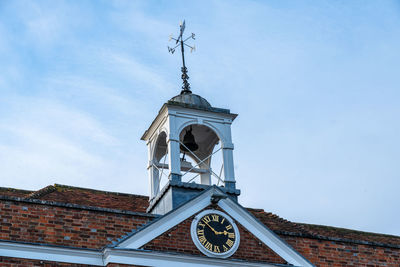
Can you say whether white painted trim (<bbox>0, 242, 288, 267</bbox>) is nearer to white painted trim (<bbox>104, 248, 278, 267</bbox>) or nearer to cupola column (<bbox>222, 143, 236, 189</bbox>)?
white painted trim (<bbox>104, 248, 278, 267</bbox>)

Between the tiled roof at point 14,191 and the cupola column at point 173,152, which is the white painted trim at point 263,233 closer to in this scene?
the cupola column at point 173,152

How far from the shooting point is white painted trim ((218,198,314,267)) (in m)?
15.4

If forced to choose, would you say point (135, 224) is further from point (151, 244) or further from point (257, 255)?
point (257, 255)

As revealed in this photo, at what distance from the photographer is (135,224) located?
14945 mm

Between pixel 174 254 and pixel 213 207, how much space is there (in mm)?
1549

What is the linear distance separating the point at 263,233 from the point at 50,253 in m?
4.52

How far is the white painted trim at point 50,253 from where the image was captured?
1350cm

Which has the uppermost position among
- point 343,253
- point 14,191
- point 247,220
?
point 14,191

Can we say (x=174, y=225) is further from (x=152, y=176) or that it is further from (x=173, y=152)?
(x=152, y=176)

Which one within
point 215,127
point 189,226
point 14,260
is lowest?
point 14,260

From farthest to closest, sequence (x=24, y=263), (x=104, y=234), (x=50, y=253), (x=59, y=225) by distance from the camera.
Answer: (x=104, y=234), (x=59, y=225), (x=50, y=253), (x=24, y=263)

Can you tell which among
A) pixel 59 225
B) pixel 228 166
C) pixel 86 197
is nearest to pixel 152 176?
pixel 86 197

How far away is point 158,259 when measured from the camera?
46.9ft

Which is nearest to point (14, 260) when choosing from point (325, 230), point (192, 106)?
point (192, 106)
